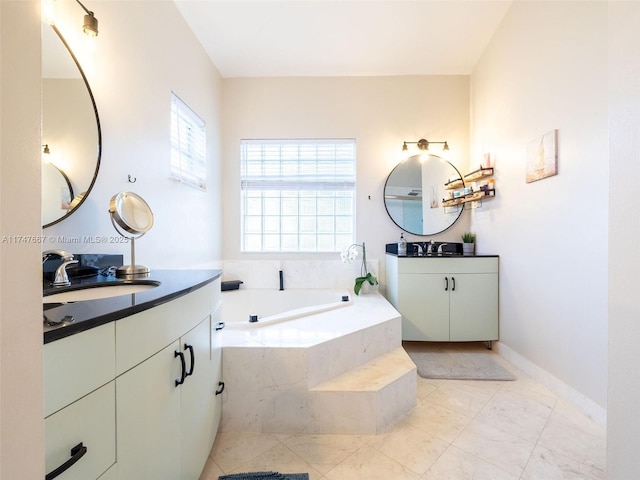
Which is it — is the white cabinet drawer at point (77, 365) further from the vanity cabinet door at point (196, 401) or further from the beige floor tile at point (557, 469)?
the beige floor tile at point (557, 469)

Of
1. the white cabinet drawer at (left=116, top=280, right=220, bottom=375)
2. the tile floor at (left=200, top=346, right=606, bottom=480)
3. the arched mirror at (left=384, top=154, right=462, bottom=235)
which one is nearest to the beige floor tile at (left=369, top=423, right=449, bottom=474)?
the tile floor at (left=200, top=346, right=606, bottom=480)

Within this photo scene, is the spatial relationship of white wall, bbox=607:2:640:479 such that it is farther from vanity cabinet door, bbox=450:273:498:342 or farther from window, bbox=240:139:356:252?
window, bbox=240:139:356:252

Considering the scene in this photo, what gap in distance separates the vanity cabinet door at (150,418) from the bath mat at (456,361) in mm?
1739

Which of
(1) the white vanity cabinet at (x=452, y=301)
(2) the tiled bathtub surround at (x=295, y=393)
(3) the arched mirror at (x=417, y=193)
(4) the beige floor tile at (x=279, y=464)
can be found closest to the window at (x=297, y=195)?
(3) the arched mirror at (x=417, y=193)

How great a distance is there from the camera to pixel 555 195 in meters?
1.75

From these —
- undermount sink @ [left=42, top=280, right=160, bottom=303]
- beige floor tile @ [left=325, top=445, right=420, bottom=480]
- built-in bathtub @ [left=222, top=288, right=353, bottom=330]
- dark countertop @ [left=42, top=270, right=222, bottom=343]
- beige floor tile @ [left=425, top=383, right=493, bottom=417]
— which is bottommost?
beige floor tile @ [left=325, top=445, right=420, bottom=480]

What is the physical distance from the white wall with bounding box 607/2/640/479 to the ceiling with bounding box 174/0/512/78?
179 centimetres

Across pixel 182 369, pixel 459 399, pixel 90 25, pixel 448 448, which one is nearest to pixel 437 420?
pixel 448 448

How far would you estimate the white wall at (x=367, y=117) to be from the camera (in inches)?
114

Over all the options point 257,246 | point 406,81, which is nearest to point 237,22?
point 406,81

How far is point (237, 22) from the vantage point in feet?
7.35

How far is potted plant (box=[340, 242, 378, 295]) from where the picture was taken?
2.69 meters

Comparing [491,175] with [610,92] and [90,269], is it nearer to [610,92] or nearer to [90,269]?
[610,92]

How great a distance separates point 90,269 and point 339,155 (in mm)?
2407
